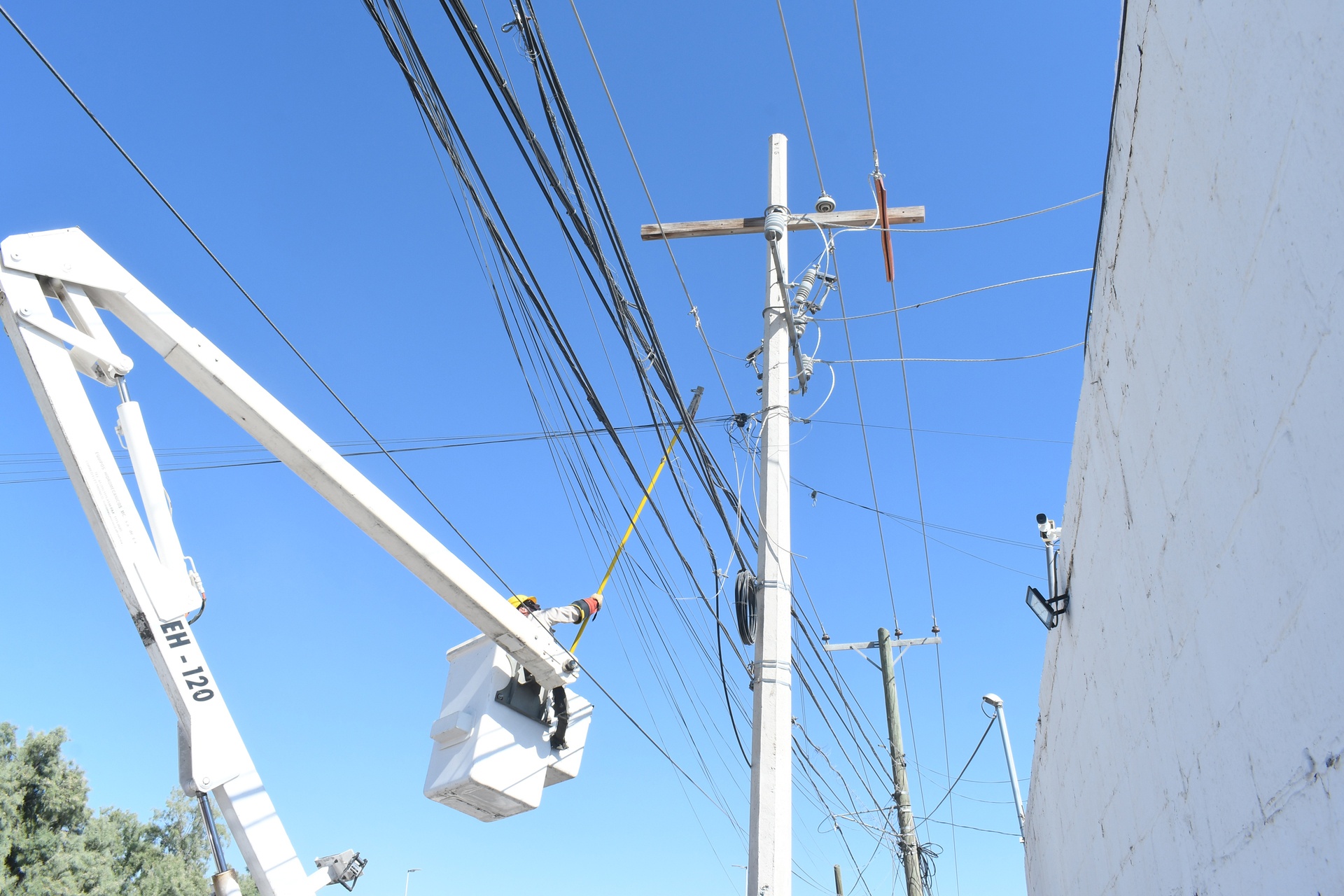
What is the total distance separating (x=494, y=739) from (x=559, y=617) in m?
1.22

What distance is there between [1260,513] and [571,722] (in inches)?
177

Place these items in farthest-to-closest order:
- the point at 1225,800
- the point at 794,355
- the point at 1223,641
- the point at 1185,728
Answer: the point at 794,355 → the point at 1185,728 → the point at 1225,800 → the point at 1223,641

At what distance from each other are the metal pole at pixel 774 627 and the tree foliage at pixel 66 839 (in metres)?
19.8

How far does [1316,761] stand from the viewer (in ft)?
6.45

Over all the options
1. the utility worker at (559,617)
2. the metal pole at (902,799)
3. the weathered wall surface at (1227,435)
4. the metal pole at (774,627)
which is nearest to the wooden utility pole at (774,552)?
the metal pole at (774,627)

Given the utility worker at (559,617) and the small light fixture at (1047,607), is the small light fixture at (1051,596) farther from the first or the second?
the utility worker at (559,617)

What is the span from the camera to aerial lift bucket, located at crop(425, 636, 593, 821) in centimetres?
532

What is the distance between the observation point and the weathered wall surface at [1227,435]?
72.6 inches

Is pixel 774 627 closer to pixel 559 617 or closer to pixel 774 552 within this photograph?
pixel 774 552

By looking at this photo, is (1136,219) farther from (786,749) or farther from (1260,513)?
(786,749)

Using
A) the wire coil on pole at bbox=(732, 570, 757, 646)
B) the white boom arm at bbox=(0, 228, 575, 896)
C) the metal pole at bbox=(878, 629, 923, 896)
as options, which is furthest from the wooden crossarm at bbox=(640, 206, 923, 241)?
the metal pole at bbox=(878, 629, 923, 896)

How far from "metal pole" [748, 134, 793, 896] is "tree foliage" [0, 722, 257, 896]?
19.8 m

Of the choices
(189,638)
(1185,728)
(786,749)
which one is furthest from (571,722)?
(1185,728)

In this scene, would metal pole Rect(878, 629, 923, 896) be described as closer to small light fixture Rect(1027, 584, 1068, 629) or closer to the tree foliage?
small light fixture Rect(1027, 584, 1068, 629)
